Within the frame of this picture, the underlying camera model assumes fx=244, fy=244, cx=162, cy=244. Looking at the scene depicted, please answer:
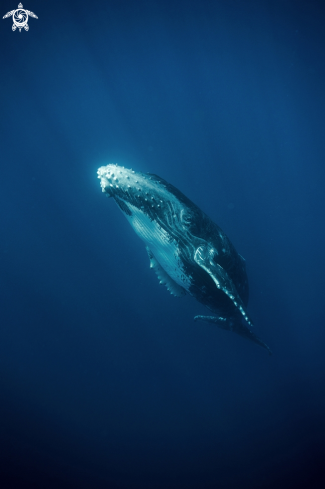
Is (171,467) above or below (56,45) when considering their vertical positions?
below

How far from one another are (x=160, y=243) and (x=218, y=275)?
5.28ft

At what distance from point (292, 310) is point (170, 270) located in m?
11.3

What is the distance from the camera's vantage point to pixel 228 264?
20.3ft

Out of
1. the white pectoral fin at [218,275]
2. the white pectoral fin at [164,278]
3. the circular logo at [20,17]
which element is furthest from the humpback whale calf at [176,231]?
the circular logo at [20,17]

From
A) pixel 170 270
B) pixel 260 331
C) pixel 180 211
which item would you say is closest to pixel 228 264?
pixel 170 270

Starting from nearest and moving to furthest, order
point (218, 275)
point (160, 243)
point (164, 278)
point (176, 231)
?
point (218, 275), point (176, 231), point (160, 243), point (164, 278)

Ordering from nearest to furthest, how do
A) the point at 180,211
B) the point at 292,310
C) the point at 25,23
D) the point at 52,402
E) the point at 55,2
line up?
the point at 180,211, the point at 55,2, the point at 25,23, the point at 292,310, the point at 52,402

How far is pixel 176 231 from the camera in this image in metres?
5.41

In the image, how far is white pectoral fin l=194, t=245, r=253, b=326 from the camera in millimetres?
4646

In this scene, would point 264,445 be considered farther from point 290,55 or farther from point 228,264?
point 290,55

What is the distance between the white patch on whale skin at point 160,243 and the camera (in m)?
5.49

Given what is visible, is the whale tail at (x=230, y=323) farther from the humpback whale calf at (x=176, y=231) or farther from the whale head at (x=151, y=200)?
the whale head at (x=151, y=200)

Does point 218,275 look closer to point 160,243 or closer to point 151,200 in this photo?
point 160,243

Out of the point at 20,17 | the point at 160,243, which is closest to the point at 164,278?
the point at 160,243
